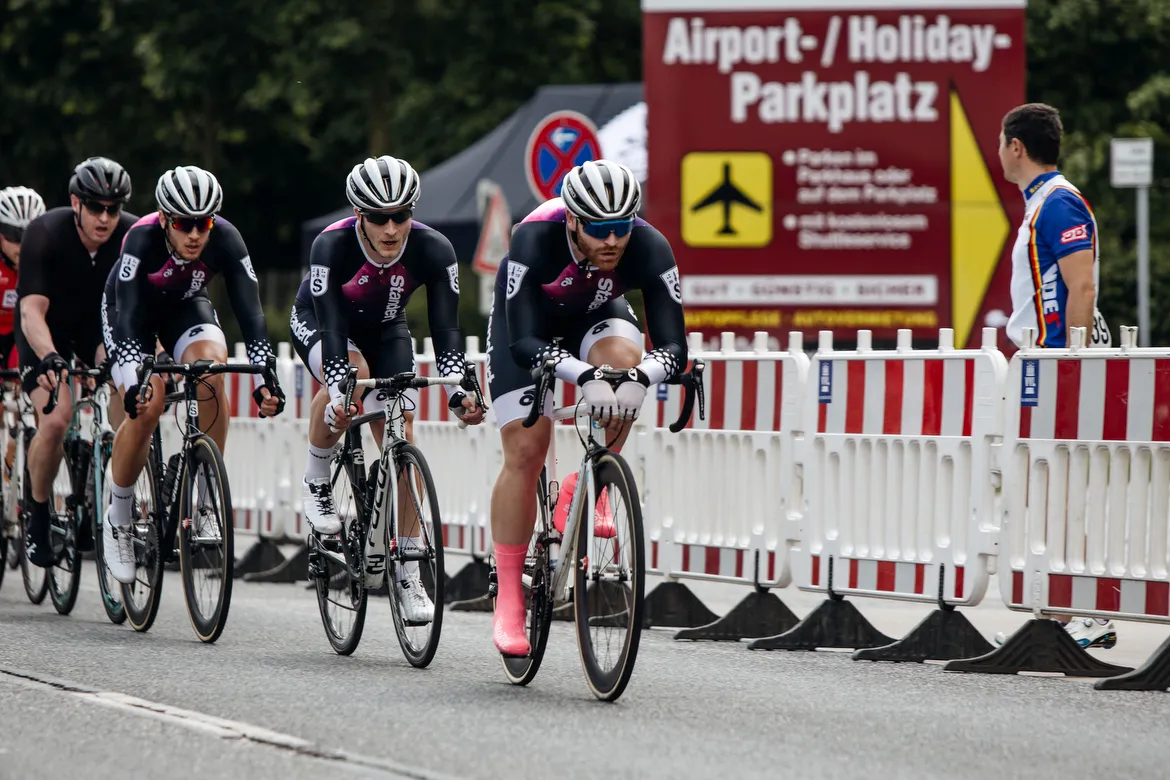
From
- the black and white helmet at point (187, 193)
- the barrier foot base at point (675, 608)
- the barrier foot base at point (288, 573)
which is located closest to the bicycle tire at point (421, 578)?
the black and white helmet at point (187, 193)

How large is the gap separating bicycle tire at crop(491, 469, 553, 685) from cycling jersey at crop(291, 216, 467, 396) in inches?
42.3

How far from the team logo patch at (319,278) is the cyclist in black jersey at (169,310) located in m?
0.74

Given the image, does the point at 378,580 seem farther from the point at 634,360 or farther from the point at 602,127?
the point at 602,127

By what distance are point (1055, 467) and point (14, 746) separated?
4.31 meters

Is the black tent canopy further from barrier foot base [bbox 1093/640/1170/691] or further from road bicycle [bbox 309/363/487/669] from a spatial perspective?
barrier foot base [bbox 1093/640/1170/691]

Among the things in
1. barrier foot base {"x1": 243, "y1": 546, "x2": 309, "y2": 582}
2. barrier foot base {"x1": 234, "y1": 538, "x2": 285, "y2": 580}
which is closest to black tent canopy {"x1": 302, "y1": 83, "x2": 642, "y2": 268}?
barrier foot base {"x1": 234, "y1": 538, "x2": 285, "y2": 580}

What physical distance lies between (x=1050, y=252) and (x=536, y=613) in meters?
3.27

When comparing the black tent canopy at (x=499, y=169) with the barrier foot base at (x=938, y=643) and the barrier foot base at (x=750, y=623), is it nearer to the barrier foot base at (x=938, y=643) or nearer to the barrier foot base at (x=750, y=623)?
the barrier foot base at (x=750, y=623)

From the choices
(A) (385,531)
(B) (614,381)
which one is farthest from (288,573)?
(B) (614,381)

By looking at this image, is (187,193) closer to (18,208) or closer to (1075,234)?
(18,208)

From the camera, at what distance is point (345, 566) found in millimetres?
9305

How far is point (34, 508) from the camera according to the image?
1158cm

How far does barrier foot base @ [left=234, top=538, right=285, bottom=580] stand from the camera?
1473 centimetres

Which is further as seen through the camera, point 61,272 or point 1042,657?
point 61,272
